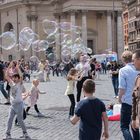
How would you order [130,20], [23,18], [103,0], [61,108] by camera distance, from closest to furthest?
[61,108] < [103,0] < [23,18] < [130,20]

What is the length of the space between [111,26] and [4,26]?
57.0 ft

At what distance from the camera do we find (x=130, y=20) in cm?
12456

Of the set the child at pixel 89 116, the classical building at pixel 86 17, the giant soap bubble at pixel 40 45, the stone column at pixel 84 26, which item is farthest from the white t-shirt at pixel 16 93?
the stone column at pixel 84 26

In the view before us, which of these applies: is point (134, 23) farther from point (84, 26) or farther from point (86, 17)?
point (84, 26)

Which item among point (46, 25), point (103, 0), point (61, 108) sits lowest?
point (61, 108)

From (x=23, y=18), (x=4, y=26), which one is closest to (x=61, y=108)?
(x=23, y=18)

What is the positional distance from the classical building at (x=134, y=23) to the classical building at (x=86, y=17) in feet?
169

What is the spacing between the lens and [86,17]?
5834cm

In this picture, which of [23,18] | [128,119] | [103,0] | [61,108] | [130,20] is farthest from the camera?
[130,20]

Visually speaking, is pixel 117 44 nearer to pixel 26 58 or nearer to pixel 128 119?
pixel 26 58

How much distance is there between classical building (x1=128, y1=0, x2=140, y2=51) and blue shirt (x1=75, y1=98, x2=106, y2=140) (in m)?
105

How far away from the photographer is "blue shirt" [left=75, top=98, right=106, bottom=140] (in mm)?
5953

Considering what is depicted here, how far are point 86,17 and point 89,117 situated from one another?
52.9 meters

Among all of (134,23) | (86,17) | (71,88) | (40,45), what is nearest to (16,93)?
(71,88)
